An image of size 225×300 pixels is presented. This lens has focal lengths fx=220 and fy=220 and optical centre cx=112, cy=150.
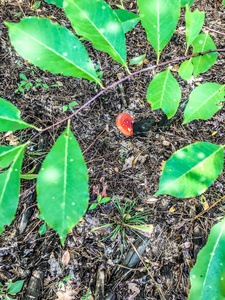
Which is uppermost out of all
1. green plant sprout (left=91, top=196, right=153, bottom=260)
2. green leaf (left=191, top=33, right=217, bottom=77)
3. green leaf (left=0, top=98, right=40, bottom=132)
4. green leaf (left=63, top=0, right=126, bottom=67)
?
green leaf (left=63, top=0, right=126, bottom=67)

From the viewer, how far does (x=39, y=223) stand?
2260 mm

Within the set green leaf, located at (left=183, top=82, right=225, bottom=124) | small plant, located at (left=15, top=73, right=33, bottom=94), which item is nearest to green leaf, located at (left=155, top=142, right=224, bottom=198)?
green leaf, located at (left=183, top=82, right=225, bottom=124)

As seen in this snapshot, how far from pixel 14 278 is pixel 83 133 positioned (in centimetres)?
162

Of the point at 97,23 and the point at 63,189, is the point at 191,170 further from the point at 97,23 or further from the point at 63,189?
the point at 97,23

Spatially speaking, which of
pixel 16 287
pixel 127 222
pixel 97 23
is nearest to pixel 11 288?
pixel 16 287

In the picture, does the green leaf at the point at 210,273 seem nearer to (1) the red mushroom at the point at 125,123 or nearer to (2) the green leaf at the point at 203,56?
(2) the green leaf at the point at 203,56

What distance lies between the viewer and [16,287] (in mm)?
2037

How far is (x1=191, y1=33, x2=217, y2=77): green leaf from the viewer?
1.19 meters

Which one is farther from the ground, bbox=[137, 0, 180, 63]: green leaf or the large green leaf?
bbox=[137, 0, 180, 63]: green leaf

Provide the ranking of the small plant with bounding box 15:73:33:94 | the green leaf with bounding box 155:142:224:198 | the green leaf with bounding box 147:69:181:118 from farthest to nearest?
1. the small plant with bounding box 15:73:33:94
2. the green leaf with bounding box 147:69:181:118
3. the green leaf with bounding box 155:142:224:198

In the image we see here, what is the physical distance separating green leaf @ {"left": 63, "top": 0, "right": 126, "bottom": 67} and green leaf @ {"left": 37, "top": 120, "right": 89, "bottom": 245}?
0.45 metres

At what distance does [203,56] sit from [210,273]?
1.06 m

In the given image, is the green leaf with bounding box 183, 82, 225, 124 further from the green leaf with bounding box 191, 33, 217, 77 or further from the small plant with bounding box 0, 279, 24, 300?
the small plant with bounding box 0, 279, 24, 300

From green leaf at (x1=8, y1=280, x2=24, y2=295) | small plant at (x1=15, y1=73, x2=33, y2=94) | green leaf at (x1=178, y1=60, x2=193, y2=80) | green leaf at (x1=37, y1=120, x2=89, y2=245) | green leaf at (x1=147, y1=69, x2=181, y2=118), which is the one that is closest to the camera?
green leaf at (x1=37, y1=120, x2=89, y2=245)
